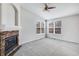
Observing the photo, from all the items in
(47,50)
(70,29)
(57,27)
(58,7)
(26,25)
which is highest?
(58,7)

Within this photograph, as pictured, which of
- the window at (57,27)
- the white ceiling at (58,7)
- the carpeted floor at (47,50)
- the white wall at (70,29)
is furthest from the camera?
the window at (57,27)

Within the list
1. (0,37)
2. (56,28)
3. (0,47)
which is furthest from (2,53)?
(56,28)

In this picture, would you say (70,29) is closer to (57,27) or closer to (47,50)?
(57,27)

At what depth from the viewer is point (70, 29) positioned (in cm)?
713

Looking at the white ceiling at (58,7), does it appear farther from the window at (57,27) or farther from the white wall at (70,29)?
the window at (57,27)

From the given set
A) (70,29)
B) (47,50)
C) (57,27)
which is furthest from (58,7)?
(57,27)

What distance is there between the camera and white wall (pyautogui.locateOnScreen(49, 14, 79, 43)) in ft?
21.7

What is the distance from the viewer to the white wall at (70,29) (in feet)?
21.7

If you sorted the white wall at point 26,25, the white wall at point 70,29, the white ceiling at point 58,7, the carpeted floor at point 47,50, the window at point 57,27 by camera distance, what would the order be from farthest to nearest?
the window at point 57,27
the white wall at point 70,29
the white wall at point 26,25
the white ceiling at point 58,7
the carpeted floor at point 47,50

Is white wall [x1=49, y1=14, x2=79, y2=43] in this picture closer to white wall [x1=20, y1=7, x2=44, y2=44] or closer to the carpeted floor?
the carpeted floor

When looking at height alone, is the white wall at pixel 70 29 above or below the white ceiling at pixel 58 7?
below

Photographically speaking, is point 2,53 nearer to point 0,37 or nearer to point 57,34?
point 0,37

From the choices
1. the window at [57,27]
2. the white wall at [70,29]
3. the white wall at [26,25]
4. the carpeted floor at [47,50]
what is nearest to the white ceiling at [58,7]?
the white wall at [26,25]

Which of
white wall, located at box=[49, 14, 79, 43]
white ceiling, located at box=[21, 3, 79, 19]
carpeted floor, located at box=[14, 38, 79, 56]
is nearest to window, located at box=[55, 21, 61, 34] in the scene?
white wall, located at box=[49, 14, 79, 43]
